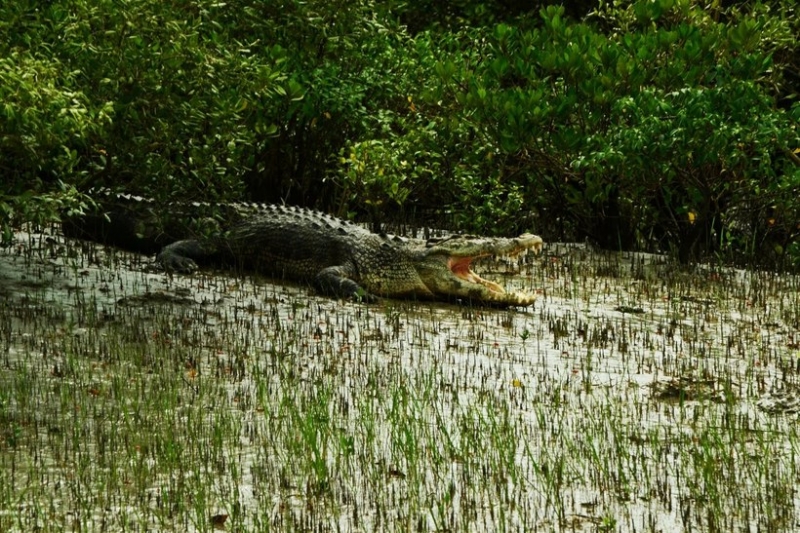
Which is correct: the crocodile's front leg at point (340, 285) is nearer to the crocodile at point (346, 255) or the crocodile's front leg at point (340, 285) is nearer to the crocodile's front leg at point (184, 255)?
the crocodile at point (346, 255)

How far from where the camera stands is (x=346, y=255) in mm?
10578

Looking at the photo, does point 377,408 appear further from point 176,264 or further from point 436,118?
point 436,118

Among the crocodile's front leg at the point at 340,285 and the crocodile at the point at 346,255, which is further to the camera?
the crocodile at the point at 346,255

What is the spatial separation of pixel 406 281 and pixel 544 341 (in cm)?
196

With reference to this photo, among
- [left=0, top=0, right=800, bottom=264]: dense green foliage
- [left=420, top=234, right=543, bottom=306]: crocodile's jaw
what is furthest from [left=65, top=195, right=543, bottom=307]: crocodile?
[left=0, top=0, right=800, bottom=264]: dense green foliage

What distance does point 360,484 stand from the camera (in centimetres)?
560

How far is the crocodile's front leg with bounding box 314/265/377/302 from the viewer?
33.1 feet

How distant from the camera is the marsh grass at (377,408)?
17.5 ft

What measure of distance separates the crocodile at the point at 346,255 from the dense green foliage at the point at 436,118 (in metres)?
0.56

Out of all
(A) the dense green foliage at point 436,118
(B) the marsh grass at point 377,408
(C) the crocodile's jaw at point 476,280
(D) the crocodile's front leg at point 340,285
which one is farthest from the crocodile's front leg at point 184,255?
(C) the crocodile's jaw at point 476,280

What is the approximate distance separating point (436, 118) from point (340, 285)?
3769 mm

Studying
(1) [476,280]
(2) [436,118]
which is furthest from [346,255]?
(2) [436,118]

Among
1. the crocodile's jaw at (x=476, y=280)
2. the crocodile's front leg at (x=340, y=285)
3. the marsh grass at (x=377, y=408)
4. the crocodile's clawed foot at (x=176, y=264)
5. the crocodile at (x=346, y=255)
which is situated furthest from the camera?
the crocodile's clawed foot at (x=176, y=264)

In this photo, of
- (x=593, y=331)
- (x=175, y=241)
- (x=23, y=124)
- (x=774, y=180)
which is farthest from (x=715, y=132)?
(x=23, y=124)
